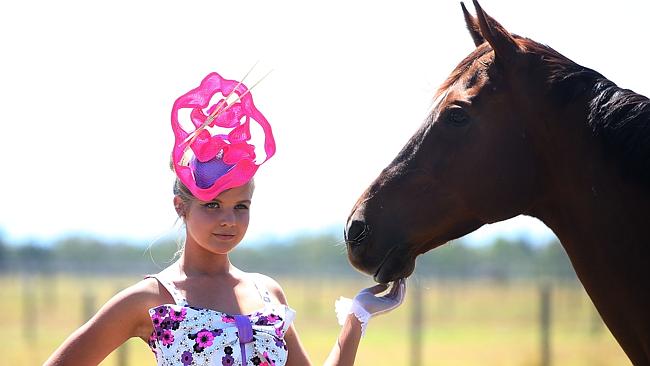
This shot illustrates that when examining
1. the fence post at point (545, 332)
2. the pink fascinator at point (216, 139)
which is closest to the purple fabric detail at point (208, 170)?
the pink fascinator at point (216, 139)

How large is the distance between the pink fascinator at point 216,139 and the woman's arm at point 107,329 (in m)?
0.38

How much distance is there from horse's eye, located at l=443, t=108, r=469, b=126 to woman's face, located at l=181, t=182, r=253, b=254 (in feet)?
2.31

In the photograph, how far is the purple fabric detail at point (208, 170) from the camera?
2.96m

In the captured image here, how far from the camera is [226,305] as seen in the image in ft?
9.61

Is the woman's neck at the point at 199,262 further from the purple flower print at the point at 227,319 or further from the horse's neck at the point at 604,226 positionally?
the horse's neck at the point at 604,226

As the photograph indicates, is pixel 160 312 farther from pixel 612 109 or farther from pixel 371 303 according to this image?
pixel 612 109

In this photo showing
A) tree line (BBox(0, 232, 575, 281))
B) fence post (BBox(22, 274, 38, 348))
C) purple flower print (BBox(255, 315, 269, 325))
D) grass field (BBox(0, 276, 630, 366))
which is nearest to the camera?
purple flower print (BBox(255, 315, 269, 325))

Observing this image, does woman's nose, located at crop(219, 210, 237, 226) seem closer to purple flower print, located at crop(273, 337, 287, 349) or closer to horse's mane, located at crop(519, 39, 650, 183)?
purple flower print, located at crop(273, 337, 287, 349)

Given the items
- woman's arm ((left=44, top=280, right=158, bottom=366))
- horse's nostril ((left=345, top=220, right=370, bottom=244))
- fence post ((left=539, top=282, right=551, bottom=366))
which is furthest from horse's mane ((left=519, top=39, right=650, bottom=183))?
fence post ((left=539, top=282, right=551, bottom=366))

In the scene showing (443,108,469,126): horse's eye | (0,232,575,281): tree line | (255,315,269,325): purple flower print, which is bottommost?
(0,232,575,281): tree line

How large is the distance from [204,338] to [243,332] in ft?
0.40

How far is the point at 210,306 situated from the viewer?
290 cm

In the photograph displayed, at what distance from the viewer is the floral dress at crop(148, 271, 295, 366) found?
110 inches

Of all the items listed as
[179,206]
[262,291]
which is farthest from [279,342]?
[179,206]
